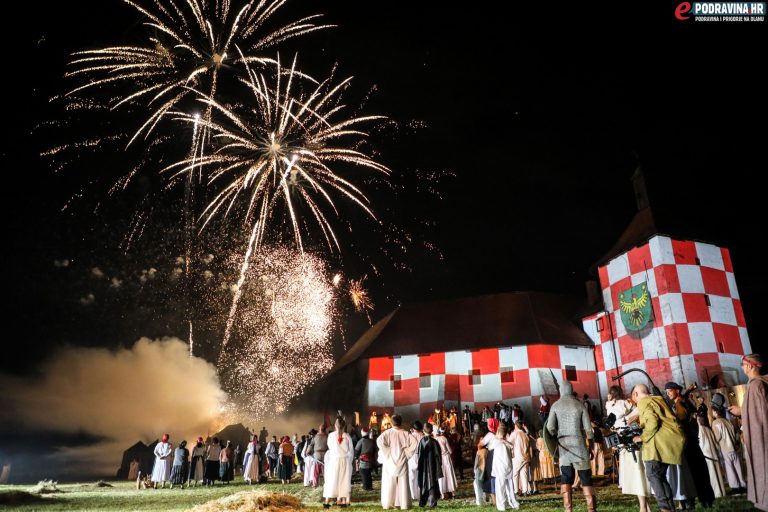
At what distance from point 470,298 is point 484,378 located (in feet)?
27.9

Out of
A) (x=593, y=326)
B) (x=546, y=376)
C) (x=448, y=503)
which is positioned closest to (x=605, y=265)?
(x=593, y=326)

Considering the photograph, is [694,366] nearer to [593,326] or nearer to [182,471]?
[593,326]

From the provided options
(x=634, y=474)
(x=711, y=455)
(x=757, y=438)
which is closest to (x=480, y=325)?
(x=711, y=455)

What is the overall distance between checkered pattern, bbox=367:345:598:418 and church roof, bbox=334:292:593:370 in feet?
1.95

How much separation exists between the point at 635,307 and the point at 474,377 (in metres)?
10.7

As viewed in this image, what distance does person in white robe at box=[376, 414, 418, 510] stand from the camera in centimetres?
1080

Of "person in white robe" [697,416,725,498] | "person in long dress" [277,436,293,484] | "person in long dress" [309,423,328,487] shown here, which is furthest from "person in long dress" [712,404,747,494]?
"person in long dress" [277,436,293,484]

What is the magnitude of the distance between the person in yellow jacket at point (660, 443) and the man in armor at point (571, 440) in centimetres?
87

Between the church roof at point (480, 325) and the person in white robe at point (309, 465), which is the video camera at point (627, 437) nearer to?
the person in white robe at point (309, 465)

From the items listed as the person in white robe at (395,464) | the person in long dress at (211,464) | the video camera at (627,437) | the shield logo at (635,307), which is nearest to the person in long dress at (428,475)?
the person in white robe at (395,464)

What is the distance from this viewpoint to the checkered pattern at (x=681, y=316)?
1078 inches

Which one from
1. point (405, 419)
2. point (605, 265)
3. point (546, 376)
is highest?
point (605, 265)

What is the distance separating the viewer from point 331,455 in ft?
38.4

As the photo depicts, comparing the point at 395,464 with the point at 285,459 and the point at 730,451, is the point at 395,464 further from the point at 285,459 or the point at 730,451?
the point at 285,459
